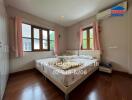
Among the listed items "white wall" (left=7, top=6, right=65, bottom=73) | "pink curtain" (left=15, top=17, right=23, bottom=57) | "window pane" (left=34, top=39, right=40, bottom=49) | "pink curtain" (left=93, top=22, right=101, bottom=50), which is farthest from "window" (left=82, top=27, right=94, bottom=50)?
"pink curtain" (left=15, top=17, right=23, bottom=57)

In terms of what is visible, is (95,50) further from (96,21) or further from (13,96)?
(13,96)

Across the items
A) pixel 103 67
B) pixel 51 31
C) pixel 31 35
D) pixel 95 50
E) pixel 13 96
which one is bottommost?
pixel 13 96

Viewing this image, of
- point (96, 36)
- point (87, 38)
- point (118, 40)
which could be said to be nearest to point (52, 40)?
point (87, 38)

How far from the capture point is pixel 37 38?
3.87 metres

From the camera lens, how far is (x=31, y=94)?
1670 millimetres

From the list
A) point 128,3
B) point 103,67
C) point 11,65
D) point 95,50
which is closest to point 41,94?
point 11,65

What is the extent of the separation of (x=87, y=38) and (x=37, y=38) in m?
2.80

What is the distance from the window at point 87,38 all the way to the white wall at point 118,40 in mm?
575

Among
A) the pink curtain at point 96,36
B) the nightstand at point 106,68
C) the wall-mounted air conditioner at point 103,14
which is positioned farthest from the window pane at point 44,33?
the nightstand at point 106,68

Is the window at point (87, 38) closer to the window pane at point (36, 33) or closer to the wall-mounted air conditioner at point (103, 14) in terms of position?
the wall-mounted air conditioner at point (103, 14)

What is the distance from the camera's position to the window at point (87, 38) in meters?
3.92

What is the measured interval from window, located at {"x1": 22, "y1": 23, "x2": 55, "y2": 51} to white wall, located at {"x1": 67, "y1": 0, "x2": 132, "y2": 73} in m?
2.76

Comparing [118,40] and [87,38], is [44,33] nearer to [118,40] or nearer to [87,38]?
[87,38]

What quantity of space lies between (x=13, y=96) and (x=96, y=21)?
4130mm
